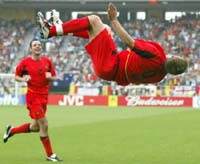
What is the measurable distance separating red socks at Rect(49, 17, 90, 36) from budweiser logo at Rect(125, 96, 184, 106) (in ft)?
98.8

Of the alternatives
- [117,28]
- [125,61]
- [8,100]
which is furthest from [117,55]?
[8,100]

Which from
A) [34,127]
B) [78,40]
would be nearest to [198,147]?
[34,127]

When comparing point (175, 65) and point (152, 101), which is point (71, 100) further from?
point (175, 65)

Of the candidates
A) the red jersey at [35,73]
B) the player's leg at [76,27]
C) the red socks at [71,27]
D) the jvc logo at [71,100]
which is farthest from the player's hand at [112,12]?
the jvc logo at [71,100]

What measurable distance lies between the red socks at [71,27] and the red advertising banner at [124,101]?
98.7 ft

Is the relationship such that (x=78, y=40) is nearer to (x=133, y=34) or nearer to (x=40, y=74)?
(x=133, y=34)

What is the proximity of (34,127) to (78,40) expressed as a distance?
4015cm

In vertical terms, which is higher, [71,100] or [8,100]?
[8,100]

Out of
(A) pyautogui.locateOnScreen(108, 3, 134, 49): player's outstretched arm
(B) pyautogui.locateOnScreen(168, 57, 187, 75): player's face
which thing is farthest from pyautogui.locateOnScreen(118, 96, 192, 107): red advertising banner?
(A) pyautogui.locateOnScreen(108, 3, 134, 49): player's outstretched arm

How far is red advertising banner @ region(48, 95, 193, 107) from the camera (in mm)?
41125

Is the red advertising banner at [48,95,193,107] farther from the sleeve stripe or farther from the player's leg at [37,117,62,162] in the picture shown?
the sleeve stripe

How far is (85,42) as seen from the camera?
53.2m

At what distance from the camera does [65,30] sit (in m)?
11.3

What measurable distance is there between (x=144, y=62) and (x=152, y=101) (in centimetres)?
3039
